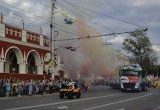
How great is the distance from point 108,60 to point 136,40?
112 ft

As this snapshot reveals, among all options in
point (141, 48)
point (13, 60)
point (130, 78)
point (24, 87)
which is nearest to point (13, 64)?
point (13, 60)

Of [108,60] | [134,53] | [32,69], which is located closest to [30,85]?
[32,69]

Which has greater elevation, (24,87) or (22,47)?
(22,47)

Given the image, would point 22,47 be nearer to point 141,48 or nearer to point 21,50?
point 21,50

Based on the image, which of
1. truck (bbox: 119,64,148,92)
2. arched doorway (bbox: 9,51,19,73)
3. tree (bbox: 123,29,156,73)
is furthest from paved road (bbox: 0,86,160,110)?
tree (bbox: 123,29,156,73)

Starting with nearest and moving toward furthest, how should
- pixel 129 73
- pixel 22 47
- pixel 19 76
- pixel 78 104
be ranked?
pixel 78 104 → pixel 19 76 → pixel 22 47 → pixel 129 73

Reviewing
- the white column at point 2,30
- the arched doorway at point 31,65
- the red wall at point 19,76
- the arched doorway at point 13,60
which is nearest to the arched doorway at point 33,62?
A: the arched doorway at point 31,65

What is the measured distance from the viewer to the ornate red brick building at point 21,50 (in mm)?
39969

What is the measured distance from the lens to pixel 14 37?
41.9 metres

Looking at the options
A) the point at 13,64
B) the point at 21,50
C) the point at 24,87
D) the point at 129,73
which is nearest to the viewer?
the point at 24,87

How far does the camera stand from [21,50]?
43500 millimetres

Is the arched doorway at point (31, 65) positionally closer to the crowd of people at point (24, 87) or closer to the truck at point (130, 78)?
the crowd of people at point (24, 87)

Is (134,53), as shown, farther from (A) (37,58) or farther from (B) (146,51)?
(A) (37,58)

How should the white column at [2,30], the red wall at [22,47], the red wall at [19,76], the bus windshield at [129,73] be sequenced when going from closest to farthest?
the red wall at [19,76] → the white column at [2,30] → the red wall at [22,47] → the bus windshield at [129,73]
